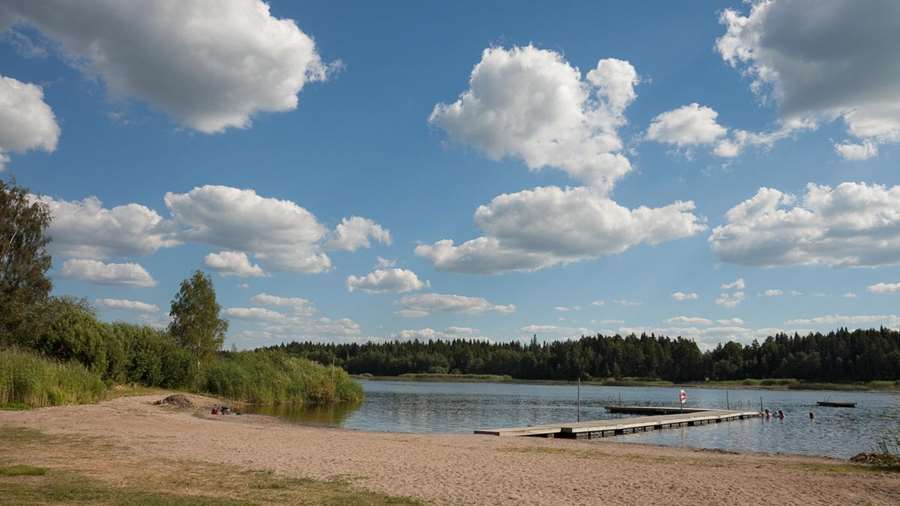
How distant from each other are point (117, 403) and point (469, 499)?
27.7 meters

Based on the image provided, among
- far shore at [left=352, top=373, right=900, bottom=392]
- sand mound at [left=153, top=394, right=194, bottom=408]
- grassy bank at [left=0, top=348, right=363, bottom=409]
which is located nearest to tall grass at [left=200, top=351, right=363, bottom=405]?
grassy bank at [left=0, top=348, right=363, bottom=409]

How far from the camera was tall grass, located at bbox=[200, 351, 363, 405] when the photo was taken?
5125 cm

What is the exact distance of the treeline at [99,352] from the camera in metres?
32.1

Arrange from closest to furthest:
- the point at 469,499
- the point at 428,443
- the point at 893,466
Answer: the point at 469,499 < the point at 893,466 < the point at 428,443

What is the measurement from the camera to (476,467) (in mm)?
17484

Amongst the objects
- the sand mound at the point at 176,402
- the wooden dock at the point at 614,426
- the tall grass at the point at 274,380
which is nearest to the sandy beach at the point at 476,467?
the wooden dock at the point at 614,426

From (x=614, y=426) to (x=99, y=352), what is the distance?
30.9 metres

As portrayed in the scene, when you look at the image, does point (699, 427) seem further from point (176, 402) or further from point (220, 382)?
point (220, 382)

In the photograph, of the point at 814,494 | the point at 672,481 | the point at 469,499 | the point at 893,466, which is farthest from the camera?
the point at 893,466

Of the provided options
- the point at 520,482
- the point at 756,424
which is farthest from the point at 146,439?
the point at 756,424

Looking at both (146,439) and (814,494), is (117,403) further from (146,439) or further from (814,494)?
(814,494)

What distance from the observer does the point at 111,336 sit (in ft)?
136

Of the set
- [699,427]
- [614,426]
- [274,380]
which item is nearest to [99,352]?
[274,380]

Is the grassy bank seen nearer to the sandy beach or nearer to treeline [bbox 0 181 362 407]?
treeline [bbox 0 181 362 407]
